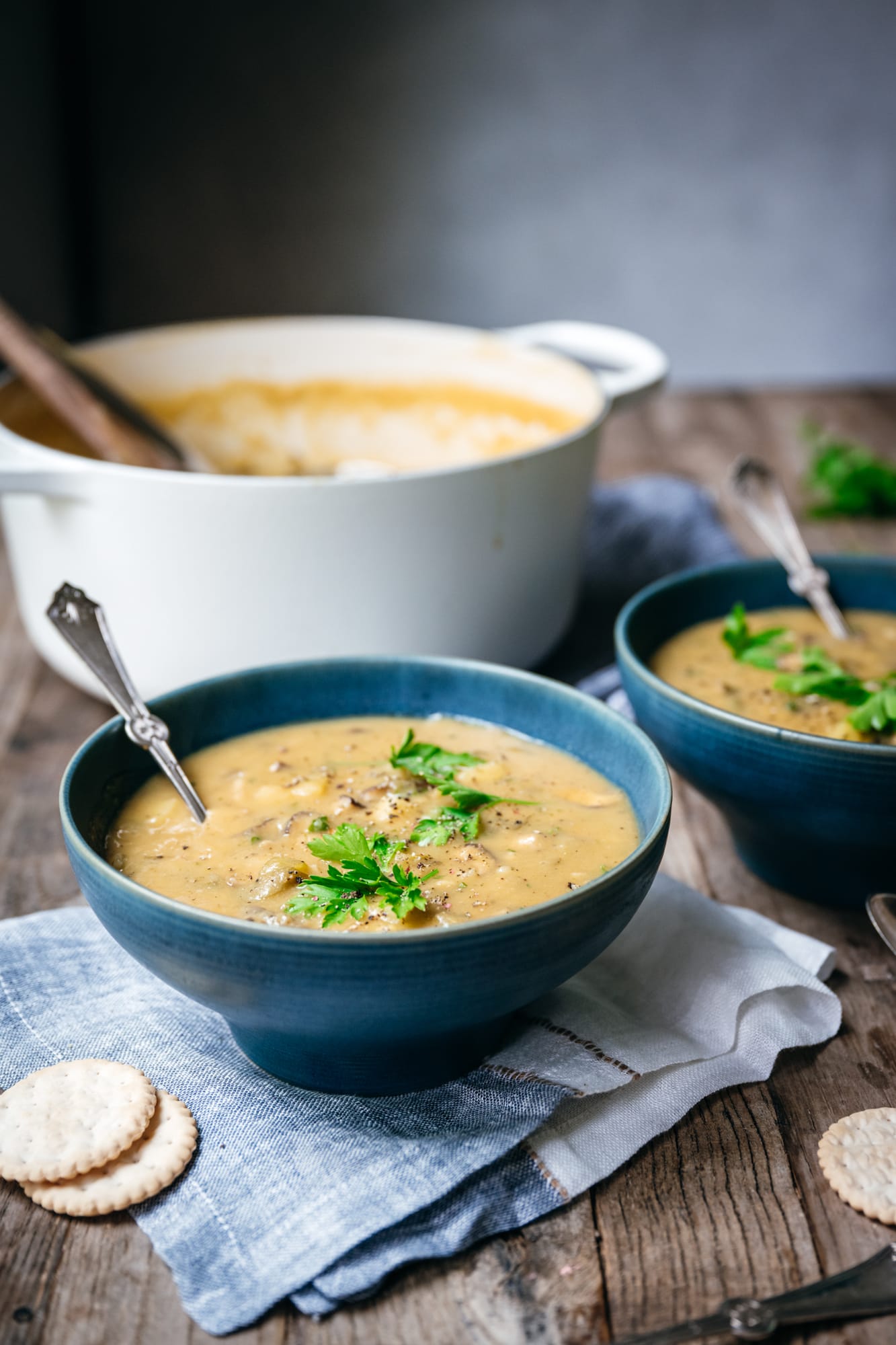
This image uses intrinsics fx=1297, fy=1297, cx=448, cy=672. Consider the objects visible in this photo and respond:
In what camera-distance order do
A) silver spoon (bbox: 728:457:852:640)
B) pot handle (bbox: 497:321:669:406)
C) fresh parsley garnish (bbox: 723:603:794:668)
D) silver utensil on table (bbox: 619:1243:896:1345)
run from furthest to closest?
pot handle (bbox: 497:321:669:406) → silver spoon (bbox: 728:457:852:640) → fresh parsley garnish (bbox: 723:603:794:668) → silver utensil on table (bbox: 619:1243:896:1345)

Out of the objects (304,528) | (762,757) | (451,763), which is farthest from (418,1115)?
(304,528)

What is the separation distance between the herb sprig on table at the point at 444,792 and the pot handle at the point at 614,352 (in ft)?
3.31

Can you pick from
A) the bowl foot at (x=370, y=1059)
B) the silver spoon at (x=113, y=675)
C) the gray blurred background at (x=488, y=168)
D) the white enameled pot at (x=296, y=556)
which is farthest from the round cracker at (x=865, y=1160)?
the gray blurred background at (x=488, y=168)

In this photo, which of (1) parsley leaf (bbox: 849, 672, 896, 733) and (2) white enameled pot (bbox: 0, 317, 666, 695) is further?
(2) white enameled pot (bbox: 0, 317, 666, 695)

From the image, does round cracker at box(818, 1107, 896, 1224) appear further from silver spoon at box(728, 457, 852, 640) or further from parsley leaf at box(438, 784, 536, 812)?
silver spoon at box(728, 457, 852, 640)

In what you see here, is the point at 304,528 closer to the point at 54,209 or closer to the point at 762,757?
the point at 762,757

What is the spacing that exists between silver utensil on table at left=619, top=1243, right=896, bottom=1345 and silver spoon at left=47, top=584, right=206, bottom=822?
0.66m

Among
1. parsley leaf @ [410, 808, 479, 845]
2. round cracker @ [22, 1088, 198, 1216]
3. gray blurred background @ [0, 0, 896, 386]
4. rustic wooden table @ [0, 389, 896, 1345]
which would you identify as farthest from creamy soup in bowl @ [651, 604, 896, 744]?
gray blurred background @ [0, 0, 896, 386]

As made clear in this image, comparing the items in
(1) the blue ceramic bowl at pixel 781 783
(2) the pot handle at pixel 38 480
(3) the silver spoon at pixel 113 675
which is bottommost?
(1) the blue ceramic bowl at pixel 781 783

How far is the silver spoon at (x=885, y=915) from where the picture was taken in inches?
56.9


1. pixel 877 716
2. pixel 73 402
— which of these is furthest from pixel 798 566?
pixel 73 402

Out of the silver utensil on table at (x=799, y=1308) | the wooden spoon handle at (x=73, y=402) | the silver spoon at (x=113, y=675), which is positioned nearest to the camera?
the silver utensil on table at (x=799, y=1308)

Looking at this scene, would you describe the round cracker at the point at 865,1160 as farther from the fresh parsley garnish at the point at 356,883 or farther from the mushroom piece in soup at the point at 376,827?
the fresh parsley garnish at the point at 356,883

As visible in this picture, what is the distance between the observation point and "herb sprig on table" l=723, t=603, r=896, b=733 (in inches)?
60.3
